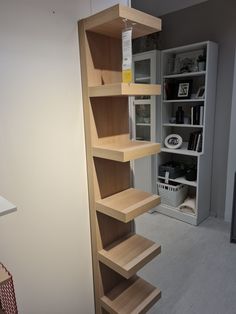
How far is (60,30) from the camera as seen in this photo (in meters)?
1.10

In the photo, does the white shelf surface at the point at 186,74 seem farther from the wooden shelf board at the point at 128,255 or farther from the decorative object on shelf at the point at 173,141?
the wooden shelf board at the point at 128,255

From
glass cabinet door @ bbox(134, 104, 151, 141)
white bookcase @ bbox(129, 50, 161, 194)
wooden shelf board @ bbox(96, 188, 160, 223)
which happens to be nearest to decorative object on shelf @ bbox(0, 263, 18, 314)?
wooden shelf board @ bbox(96, 188, 160, 223)

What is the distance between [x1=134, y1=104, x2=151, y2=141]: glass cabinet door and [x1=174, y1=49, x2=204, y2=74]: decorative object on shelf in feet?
1.97

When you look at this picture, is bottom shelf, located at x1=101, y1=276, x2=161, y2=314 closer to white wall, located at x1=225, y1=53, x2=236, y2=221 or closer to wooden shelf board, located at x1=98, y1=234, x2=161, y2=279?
wooden shelf board, located at x1=98, y1=234, x2=161, y2=279

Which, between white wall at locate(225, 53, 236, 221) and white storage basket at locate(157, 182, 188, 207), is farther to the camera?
white storage basket at locate(157, 182, 188, 207)

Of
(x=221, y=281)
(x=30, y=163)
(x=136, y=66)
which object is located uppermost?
(x=136, y=66)

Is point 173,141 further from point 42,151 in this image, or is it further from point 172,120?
point 42,151

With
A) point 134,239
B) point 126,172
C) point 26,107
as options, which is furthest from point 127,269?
point 26,107

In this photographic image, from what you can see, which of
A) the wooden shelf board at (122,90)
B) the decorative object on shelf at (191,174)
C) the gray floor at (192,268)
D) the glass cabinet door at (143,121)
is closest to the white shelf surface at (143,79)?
the glass cabinet door at (143,121)

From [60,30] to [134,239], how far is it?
1.24 meters

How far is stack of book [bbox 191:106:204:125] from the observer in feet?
9.14

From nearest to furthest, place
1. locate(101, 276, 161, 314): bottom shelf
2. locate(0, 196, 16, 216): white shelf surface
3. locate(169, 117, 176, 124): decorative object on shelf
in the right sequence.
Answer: locate(0, 196, 16, 216): white shelf surface < locate(101, 276, 161, 314): bottom shelf < locate(169, 117, 176, 124): decorative object on shelf

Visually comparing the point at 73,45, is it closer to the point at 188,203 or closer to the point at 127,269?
the point at 127,269

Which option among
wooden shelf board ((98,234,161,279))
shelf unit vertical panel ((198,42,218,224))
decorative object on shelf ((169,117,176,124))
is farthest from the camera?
decorative object on shelf ((169,117,176,124))
